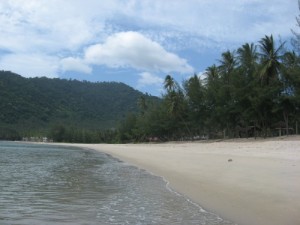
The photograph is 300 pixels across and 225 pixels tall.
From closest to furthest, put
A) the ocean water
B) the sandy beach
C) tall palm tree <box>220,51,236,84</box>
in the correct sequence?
1. the sandy beach
2. the ocean water
3. tall palm tree <box>220,51,236,84</box>

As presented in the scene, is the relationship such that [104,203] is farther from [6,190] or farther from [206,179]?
[206,179]

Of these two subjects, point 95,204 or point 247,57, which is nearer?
point 95,204

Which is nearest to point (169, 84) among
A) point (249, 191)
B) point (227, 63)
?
point (227, 63)

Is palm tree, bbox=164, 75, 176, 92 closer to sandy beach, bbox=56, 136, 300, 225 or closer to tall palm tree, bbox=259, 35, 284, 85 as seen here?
tall palm tree, bbox=259, 35, 284, 85

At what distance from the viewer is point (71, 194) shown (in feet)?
41.9

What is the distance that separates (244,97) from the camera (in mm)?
51031

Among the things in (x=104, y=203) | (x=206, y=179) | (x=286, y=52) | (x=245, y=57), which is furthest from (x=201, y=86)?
(x=104, y=203)

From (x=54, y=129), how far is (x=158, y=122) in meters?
90.9

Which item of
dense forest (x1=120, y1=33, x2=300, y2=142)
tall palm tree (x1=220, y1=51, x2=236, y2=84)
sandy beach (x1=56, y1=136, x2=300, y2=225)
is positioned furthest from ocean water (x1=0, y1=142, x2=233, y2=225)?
tall palm tree (x1=220, y1=51, x2=236, y2=84)

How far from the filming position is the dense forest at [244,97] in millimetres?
48344

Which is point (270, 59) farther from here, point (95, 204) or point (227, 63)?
point (95, 204)

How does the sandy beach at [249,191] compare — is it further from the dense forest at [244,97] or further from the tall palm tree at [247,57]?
the tall palm tree at [247,57]

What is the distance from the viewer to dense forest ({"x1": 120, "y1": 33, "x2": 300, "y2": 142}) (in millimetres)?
48344

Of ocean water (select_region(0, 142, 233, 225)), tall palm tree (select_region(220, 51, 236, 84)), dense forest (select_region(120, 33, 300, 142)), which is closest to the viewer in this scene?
ocean water (select_region(0, 142, 233, 225))
